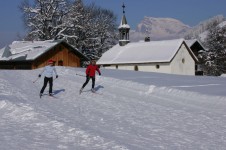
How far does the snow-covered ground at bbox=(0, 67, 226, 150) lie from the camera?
841cm

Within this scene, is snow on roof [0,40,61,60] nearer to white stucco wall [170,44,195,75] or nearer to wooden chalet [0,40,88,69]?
wooden chalet [0,40,88,69]

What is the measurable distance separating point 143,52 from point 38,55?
56.6ft

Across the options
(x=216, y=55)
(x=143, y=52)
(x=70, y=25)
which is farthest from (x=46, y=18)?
(x=216, y=55)

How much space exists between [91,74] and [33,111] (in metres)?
7.85

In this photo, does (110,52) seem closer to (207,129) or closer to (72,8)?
(72,8)

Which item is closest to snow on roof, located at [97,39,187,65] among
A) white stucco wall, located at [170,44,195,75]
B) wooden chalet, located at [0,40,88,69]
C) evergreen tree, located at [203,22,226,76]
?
white stucco wall, located at [170,44,195,75]

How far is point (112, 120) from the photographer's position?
1146 cm

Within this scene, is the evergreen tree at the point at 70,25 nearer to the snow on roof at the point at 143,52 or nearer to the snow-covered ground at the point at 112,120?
the snow on roof at the point at 143,52

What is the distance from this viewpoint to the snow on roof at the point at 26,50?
4194 cm

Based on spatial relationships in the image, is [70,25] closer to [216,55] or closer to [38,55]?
[38,55]

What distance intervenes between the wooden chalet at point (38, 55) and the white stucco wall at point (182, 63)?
40.8 ft

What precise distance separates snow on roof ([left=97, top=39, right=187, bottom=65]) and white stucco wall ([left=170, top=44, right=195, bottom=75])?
1.15m

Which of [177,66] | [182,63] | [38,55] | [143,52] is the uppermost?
[143,52]

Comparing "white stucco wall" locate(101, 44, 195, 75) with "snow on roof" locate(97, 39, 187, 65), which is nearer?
Answer: "white stucco wall" locate(101, 44, 195, 75)
